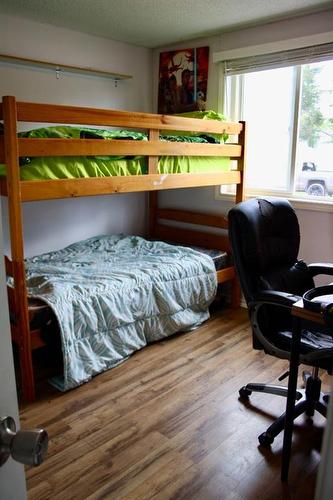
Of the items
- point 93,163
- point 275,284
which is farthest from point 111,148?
point 275,284

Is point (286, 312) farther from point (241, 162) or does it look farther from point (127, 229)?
point (127, 229)

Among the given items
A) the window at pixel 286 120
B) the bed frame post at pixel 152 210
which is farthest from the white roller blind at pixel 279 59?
the bed frame post at pixel 152 210

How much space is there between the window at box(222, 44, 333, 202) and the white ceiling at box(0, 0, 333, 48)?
30 centimetres

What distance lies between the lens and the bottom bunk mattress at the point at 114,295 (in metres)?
2.33

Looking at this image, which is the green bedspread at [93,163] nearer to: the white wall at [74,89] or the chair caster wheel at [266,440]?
the white wall at [74,89]

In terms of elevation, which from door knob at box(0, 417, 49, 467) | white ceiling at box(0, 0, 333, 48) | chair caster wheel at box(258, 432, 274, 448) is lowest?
chair caster wheel at box(258, 432, 274, 448)

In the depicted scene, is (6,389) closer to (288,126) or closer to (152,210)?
(288,126)

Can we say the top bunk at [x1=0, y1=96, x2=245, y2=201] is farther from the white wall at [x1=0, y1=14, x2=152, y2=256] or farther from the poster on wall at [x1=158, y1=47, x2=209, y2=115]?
the white wall at [x1=0, y1=14, x2=152, y2=256]

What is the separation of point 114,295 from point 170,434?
2.94 ft

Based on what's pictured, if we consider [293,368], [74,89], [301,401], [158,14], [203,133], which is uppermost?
[158,14]

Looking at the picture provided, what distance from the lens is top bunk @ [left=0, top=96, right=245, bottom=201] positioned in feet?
6.61

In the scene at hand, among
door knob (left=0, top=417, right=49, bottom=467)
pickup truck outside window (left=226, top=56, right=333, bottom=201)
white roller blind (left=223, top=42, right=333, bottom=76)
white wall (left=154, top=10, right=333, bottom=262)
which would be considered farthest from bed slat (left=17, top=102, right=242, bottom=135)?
door knob (left=0, top=417, right=49, bottom=467)

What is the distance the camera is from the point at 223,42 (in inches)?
134

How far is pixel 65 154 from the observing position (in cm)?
222
